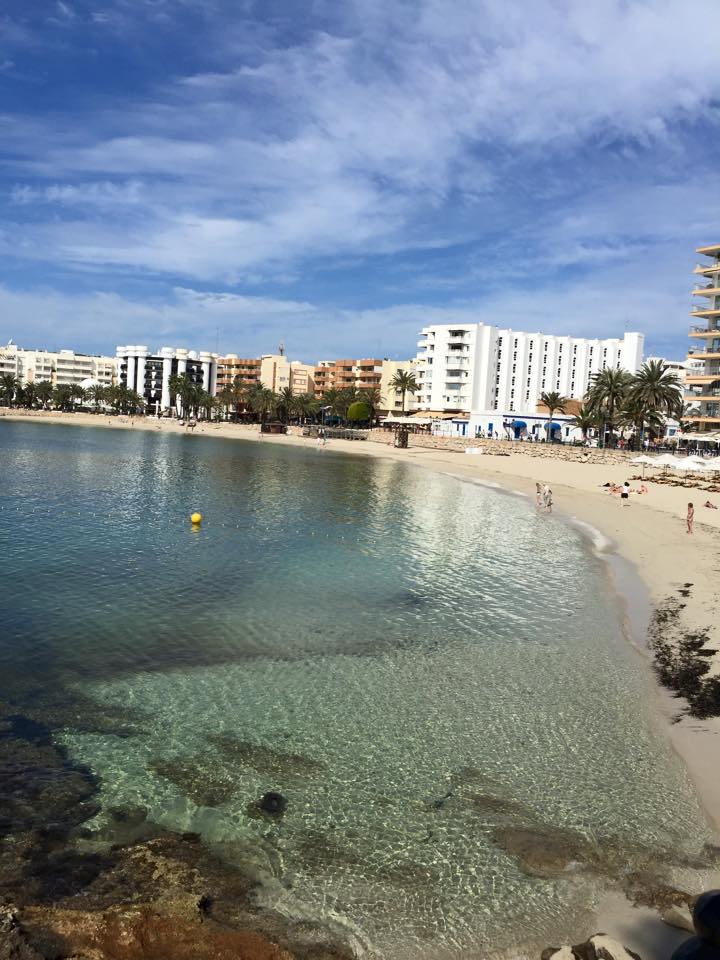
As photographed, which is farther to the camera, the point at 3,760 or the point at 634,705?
the point at 634,705

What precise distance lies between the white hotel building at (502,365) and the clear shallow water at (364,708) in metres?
121

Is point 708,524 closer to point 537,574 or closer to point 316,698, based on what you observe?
point 537,574

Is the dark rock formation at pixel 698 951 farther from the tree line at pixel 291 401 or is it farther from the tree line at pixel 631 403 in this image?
the tree line at pixel 291 401

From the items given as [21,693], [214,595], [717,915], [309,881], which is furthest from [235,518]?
[717,915]

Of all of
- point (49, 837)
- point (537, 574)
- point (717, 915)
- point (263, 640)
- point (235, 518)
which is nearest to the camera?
point (717, 915)

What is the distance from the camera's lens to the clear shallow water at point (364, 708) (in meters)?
9.02

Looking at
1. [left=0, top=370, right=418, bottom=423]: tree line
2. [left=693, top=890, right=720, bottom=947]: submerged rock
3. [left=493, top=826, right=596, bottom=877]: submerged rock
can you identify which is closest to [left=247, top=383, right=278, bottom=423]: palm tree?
[left=0, top=370, right=418, bottom=423]: tree line

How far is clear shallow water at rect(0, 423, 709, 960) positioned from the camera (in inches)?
355

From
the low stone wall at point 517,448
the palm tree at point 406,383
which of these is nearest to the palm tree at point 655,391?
the low stone wall at point 517,448

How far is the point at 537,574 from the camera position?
27.9m

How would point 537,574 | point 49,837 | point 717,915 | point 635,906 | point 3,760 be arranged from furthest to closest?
point 537,574 < point 3,760 < point 49,837 < point 635,906 < point 717,915

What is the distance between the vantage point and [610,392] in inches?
3762

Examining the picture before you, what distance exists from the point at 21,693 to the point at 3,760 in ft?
9.56

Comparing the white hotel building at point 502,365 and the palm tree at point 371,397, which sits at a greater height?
the white hotel building at point 502,365
